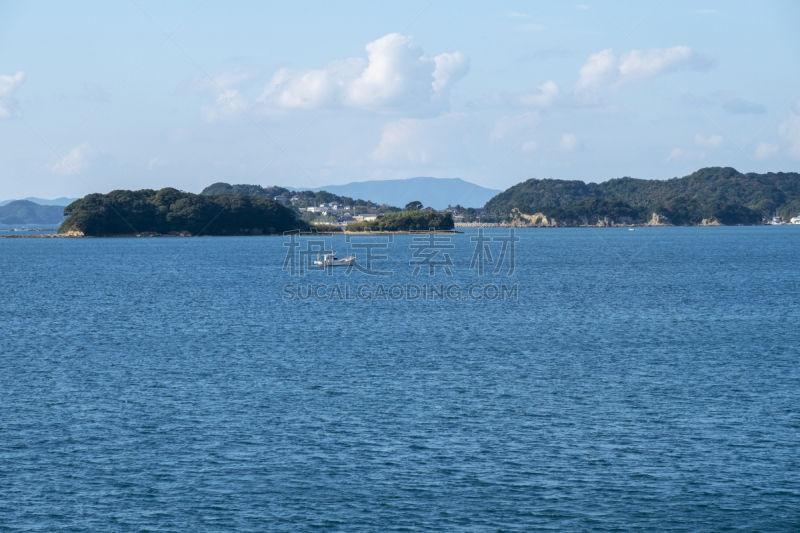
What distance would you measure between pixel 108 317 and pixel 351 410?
31.7 m

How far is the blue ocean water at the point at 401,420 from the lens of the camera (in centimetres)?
1848

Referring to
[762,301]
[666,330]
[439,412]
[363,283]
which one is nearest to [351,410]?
[439,412]

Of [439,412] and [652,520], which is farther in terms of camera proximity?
[439,412]

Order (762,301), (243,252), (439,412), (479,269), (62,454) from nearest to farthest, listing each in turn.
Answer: (62,454)
(439,412)
(762,301)
(479,269)
(243,252)

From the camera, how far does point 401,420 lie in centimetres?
2516

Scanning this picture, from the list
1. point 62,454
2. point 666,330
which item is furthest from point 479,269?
point 62,454

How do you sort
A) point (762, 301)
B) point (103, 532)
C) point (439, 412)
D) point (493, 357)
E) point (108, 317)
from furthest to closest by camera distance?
1. point (762, 301)
2. point (108, 317)
3. point (493, 357)
4. point (439, 412)
5. point (103, 532)

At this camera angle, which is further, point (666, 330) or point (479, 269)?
point (479, 269)

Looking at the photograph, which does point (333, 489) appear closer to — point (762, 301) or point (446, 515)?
point (446, 515)

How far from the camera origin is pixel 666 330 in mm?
45188

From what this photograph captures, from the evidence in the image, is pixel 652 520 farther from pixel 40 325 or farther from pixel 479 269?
pixel 479 269

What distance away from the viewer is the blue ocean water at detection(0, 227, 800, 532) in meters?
18.5

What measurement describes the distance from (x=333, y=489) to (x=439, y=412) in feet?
24.1

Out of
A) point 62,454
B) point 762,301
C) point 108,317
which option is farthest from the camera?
point 762,301
